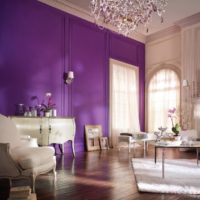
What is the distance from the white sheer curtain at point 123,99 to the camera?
25.2 feet

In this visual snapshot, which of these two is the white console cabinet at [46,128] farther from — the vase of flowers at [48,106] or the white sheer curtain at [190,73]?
the white sheer curtain at [190,73]

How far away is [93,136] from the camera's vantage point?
275 inches

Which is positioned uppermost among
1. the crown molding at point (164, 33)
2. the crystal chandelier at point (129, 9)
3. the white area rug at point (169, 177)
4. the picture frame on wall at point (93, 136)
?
the crown molding at point (164, 33)

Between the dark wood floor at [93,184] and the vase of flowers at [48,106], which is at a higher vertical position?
the vase of flowers at [48,106]

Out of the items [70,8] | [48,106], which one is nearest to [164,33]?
[70,8]

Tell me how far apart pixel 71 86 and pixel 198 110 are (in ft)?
11.3

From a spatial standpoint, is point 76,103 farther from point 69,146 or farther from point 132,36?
point 132,36

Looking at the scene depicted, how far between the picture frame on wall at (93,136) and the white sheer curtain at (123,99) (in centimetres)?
60

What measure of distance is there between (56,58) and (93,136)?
7.48ft

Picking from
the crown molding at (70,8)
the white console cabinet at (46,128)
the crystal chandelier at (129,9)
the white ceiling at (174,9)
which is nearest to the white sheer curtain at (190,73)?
the white ceiling at (174,9)

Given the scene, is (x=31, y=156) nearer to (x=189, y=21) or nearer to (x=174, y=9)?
(x=174, y=9)

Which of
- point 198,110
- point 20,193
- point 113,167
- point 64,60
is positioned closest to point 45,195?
point 20,193

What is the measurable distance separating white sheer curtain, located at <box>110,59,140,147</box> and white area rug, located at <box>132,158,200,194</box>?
2725mm

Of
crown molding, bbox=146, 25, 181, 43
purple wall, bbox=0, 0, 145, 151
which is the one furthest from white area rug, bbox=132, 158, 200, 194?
crown molding, bbox=146, 25, 181, 43
